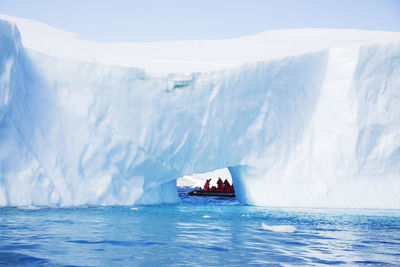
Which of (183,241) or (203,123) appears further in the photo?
(203,123)

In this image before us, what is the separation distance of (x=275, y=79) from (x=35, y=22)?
9.41 metres

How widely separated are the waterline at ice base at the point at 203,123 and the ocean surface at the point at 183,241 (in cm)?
233

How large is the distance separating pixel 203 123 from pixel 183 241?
6.07 m

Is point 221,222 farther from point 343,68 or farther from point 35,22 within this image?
point 35,22

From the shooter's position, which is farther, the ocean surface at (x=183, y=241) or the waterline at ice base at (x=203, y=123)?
the waterline at ice base at (x=203, y=123)

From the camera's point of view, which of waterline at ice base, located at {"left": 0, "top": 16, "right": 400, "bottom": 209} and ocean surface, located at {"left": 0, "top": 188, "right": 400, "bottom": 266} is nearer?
ocean surface, located at {"left": 0, "top": 188, "right": 400, "bottom": 266}

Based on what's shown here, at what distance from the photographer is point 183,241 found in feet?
17.6

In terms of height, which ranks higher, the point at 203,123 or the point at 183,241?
the point at 203,123

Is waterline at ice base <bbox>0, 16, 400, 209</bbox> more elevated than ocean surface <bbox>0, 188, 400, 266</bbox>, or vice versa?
waterline at ice base <bbox>0, 16, 400, 209</bbox>

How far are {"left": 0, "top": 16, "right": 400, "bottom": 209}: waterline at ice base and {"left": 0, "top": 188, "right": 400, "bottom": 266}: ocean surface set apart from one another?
7.66 ft

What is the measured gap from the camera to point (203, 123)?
11211mm

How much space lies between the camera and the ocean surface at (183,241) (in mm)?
4273

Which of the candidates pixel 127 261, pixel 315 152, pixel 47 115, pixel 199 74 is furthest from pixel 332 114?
pixel 127 261

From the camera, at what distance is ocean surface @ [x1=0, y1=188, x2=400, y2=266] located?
4.27 meters
